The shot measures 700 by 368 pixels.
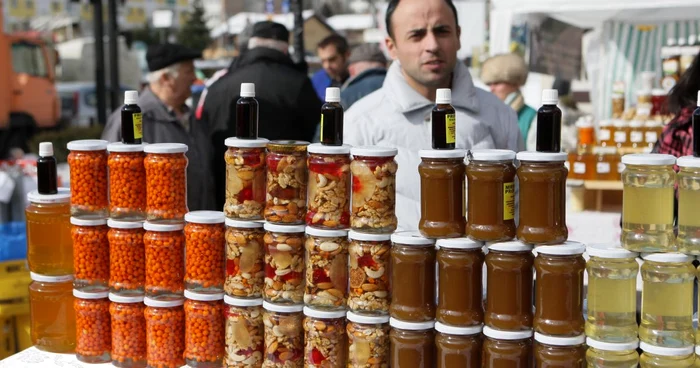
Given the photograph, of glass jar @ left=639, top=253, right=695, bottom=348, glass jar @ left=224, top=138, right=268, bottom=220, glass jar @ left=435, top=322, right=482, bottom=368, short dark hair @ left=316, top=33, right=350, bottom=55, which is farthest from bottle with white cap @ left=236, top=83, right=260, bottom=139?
short dark hair @ left=316, top=33, right=350, bottom=55

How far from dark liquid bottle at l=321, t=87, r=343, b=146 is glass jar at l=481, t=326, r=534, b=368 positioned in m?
0.66

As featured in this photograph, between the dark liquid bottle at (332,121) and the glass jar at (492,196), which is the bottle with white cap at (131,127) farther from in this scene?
the glass jar at (492,196)

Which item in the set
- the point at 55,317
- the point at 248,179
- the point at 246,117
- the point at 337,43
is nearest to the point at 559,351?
the point at 248,179

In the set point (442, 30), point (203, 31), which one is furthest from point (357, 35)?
point (442, 30)

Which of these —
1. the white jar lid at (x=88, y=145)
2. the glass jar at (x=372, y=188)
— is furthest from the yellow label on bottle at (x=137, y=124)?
the glass jar at (x=372, y=188)

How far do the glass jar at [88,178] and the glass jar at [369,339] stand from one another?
2.94 feet

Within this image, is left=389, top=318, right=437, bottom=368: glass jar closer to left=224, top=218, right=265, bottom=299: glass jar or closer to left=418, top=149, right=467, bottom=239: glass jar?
left=418, top=149, right=467, bottom=239: glass jar

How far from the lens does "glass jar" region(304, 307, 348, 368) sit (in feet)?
7.43

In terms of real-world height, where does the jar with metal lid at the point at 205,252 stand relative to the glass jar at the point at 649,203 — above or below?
below

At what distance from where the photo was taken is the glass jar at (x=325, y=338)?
227 centimetres

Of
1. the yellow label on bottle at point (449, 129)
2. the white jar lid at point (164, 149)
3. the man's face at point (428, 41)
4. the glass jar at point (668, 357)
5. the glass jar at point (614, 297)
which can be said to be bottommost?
the glass jar at point (668, 357)

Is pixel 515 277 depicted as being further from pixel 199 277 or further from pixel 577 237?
pixel 577 237

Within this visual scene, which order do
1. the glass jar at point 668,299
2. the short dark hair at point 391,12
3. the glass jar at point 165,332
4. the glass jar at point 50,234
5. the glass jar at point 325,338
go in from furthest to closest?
the short dark hair at point 391,12, the glass jar at point 50,234, the glass jar at point 165,332, the glass jar at point 325,338, the glass jar at point 668,299

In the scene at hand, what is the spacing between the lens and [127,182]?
2512mm
